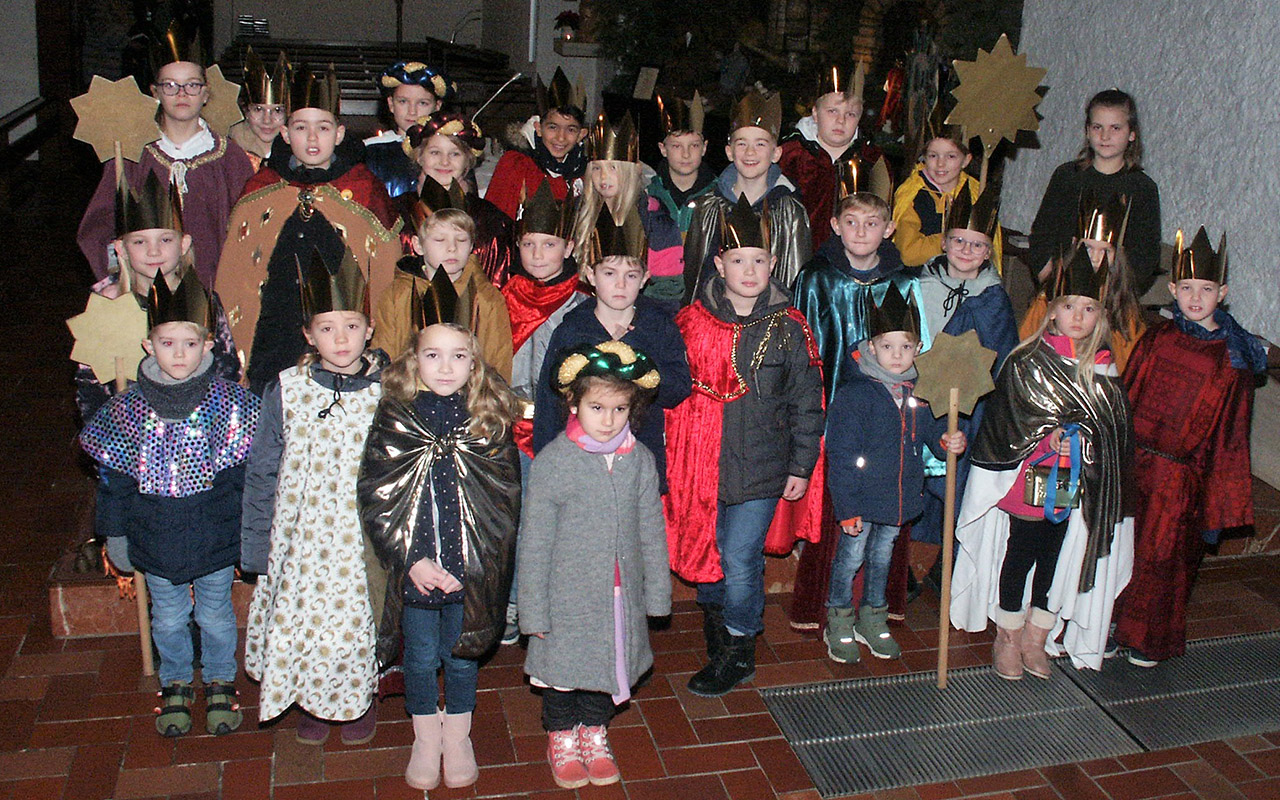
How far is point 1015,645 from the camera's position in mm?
4430

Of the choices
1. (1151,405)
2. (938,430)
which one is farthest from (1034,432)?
(1151,405)

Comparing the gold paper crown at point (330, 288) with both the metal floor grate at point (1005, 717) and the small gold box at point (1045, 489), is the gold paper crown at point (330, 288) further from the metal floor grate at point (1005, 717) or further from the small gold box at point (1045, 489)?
the small gold box at point (1045, 489)

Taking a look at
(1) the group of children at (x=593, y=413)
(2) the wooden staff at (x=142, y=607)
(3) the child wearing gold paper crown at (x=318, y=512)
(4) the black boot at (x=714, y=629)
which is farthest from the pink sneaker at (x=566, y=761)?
(2) the wooden staff at (x=142, y=607)

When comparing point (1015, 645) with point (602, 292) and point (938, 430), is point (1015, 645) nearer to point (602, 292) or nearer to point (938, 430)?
point (938, 430)

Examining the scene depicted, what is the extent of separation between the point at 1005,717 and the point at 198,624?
2.92 metres

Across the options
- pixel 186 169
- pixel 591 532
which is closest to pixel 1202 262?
pixel 591 532

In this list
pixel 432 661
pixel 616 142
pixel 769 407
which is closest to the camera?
pixel 432 661

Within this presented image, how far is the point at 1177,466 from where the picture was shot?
14.4ft

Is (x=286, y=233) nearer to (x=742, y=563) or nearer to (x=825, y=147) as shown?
(x=742, y=563)

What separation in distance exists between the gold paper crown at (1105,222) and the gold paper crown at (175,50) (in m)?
3.61

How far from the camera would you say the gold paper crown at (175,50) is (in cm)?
459

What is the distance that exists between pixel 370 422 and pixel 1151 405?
2.96 metres

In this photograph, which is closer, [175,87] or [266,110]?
[175,87]

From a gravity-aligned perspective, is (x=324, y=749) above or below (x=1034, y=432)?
below
